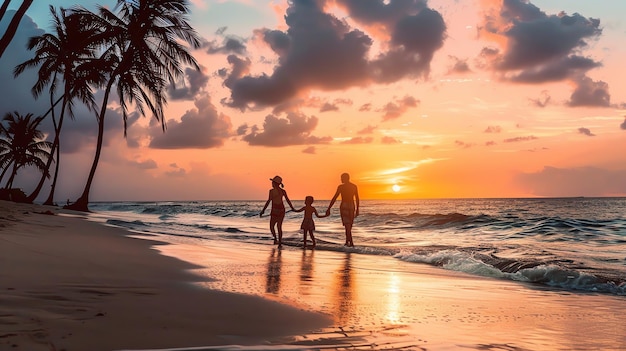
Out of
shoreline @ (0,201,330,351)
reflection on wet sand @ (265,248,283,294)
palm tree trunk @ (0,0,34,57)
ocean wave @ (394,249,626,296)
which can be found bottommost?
ocean wave @ (394,249,626,296)

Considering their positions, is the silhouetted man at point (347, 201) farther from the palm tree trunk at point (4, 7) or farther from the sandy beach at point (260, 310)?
the palm tree trunk at point (4, 7)

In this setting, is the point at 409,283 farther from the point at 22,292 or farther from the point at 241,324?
the point at 22,292

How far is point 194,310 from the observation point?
12.8 ft

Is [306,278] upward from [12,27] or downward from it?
downward

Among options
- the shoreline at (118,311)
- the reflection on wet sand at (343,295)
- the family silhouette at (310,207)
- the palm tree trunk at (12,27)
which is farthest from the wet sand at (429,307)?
the palm tree trunk at (12,27)

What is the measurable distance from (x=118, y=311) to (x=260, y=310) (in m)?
1.17

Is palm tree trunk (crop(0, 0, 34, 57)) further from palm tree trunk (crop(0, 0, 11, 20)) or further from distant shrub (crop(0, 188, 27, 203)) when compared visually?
distant shrub (crop(0, 188, 27, 203))

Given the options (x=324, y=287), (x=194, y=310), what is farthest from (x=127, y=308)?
(x=324, y=287)

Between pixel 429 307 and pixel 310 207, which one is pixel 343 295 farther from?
pixel 310 207

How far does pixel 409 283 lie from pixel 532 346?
3294mm

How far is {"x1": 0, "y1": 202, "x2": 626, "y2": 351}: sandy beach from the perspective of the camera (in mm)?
3064

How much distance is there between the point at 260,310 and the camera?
164 inches

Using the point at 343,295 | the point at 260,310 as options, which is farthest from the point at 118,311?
the point at 343,295

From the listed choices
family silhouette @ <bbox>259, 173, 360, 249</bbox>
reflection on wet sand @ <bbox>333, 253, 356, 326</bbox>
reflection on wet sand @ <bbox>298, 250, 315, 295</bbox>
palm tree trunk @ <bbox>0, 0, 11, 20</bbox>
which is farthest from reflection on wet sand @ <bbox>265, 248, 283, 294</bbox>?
palm tree trunk @ <bbox>0, 0, 11, 20</bbox>
